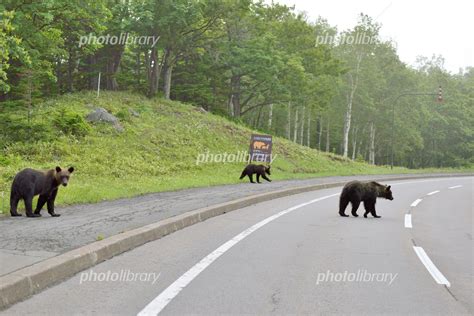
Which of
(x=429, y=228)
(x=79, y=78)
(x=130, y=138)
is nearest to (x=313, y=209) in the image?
(x=429, y=228)

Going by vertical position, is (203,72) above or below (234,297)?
above

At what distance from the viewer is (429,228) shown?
13.2 metres

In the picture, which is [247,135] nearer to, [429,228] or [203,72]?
[203,72]

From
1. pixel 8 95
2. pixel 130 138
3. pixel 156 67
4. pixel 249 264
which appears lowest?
pixel 249 264

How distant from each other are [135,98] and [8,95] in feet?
28.6

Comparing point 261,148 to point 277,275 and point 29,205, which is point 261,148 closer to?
point 29,205

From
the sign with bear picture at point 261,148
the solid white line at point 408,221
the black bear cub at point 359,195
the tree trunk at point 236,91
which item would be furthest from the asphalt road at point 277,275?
the tree trunk at point 236,91

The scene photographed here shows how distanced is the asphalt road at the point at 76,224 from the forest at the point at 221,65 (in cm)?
737

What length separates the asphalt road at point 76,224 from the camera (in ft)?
23.0

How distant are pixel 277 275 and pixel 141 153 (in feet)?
68.1

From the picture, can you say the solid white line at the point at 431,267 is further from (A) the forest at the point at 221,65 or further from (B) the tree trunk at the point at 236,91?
(B) the tree trunk at the point at 236,91

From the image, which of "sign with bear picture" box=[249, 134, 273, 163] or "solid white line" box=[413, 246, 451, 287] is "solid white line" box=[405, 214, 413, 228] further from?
"sign with bear picture" box=[249, 134, 273, 163]

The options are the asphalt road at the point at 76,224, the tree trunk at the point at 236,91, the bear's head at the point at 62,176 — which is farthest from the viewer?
the tree trunk at the point at 236,91

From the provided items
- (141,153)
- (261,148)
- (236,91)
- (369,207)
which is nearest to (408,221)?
(369,207)
